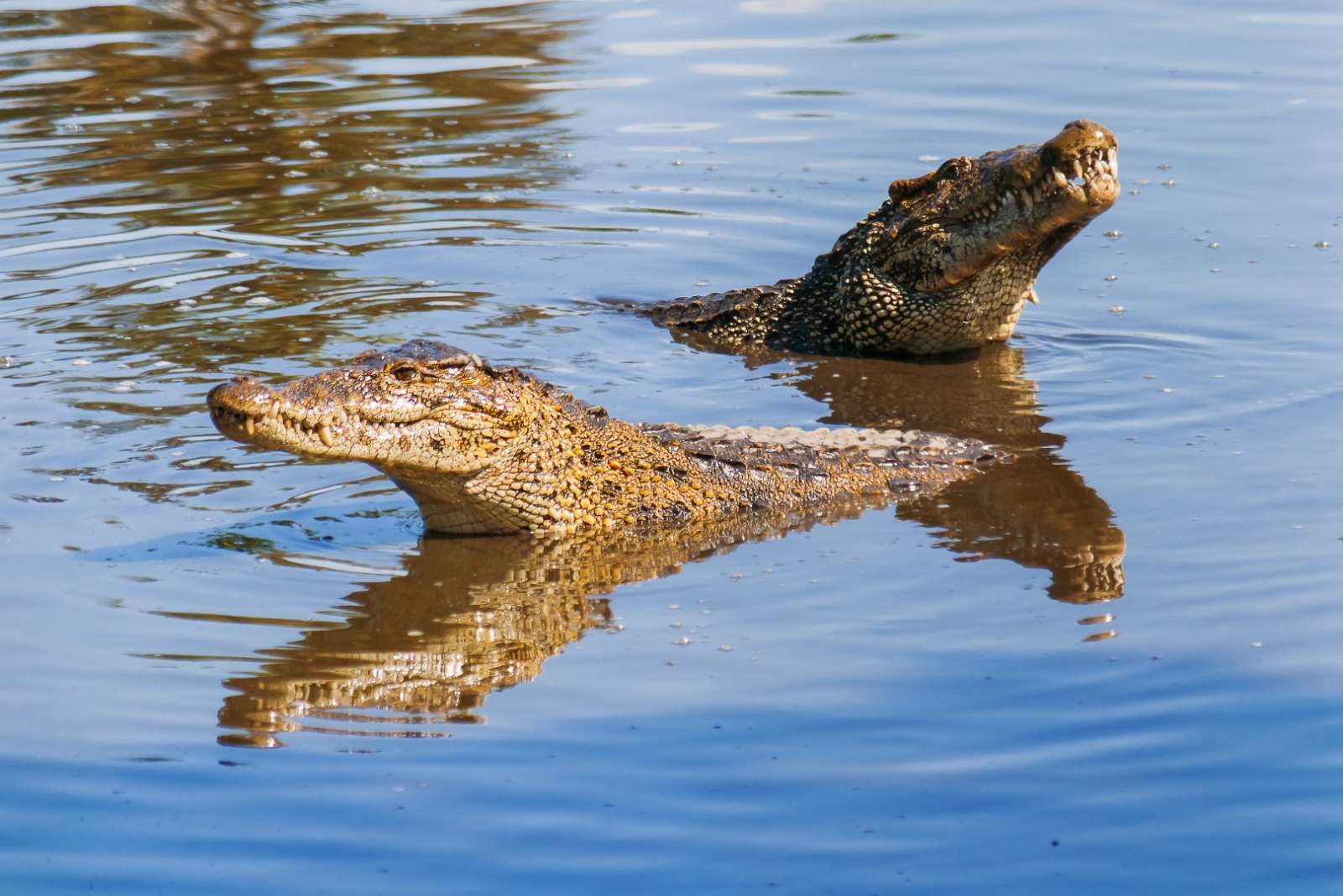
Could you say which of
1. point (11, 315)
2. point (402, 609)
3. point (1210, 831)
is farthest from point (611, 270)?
point (1210, 831)

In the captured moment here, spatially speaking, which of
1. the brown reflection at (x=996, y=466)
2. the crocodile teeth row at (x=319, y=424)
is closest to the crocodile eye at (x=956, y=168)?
the brown reflection at (x=996, y=466)

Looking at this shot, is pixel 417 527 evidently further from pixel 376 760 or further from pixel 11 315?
pixel 11 315

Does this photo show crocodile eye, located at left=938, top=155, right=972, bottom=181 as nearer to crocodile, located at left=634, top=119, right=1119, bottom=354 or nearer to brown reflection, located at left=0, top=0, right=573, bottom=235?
crocodile, located at left=634, top=119, right=1119, bottom=354

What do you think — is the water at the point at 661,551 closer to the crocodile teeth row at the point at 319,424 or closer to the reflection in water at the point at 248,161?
the reflection in water at the point at 248,161

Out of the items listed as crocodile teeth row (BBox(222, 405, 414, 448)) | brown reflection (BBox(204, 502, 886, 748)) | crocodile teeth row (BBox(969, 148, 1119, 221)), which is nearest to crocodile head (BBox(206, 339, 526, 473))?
crocodile teeth row (BBox(222, 405, 414, 448))

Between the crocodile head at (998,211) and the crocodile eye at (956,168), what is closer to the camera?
the crocodile head at (998,211)

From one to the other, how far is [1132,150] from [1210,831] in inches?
346

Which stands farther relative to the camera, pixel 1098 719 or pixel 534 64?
pixel 534 64

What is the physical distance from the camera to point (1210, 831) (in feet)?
13.7

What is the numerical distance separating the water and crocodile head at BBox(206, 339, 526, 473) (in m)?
0.49

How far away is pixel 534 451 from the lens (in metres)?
6.21

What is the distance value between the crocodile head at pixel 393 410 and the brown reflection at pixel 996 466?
1662mm

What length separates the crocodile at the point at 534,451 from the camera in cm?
569

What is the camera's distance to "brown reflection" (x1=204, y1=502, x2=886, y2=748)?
498 cm
